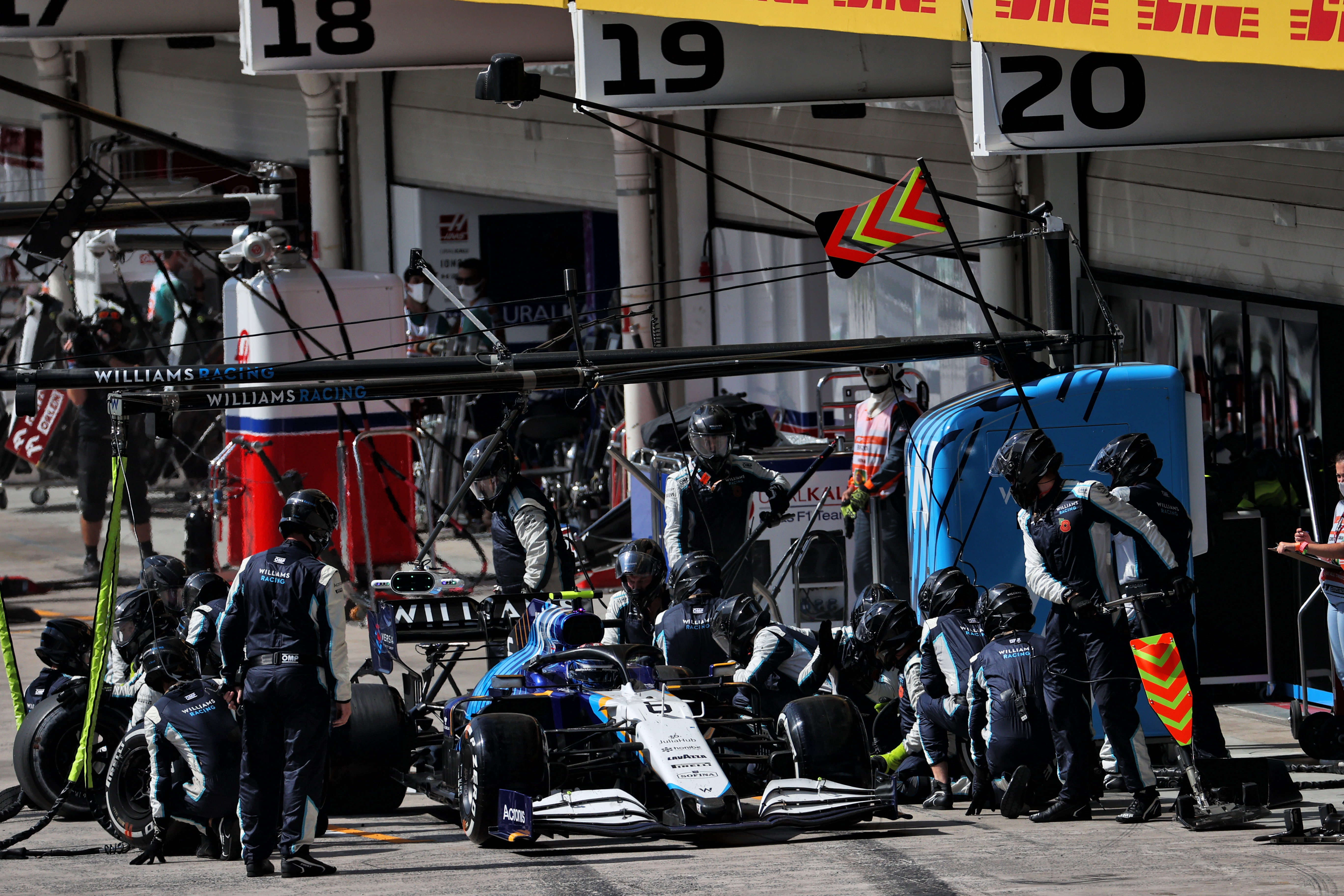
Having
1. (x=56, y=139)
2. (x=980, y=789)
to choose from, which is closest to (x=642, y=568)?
(x=980, y=789)

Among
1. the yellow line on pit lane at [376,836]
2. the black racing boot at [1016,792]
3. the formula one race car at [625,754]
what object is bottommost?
the yellow line on pit lane at [376,836]

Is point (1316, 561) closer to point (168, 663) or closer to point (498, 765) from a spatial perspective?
point (498, 765)

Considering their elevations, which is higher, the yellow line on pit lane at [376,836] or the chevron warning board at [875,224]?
the chevron warning board at [875,224]

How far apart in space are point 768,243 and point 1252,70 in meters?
8.06

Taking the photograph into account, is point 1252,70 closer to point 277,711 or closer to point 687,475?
point 687,475

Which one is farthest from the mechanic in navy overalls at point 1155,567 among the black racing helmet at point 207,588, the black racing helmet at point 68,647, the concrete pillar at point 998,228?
the black racing helmet at point 68,647

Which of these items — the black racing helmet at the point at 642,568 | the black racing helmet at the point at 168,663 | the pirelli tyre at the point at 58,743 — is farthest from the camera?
the black racing helmet at the point at 642,568

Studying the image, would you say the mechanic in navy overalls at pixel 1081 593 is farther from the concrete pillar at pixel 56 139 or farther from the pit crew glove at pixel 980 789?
the concrete pillar at pixel 56 139

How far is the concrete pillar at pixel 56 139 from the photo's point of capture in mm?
23188

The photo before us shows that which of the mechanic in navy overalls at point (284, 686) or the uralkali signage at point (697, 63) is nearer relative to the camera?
the mechanic in navy overalls at point (284, 686)

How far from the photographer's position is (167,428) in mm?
8867

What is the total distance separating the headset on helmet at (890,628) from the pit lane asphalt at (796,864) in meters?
0.84

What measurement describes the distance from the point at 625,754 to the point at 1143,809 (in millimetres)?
2313

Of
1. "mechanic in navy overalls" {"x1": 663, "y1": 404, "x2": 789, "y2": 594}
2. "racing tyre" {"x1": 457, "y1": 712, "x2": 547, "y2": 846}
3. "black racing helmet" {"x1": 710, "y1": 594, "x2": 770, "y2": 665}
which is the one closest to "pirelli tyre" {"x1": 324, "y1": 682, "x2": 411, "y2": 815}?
"racing tyre" {"x1": 457, "y1": 712, "x2": 547, "y2": 846}
